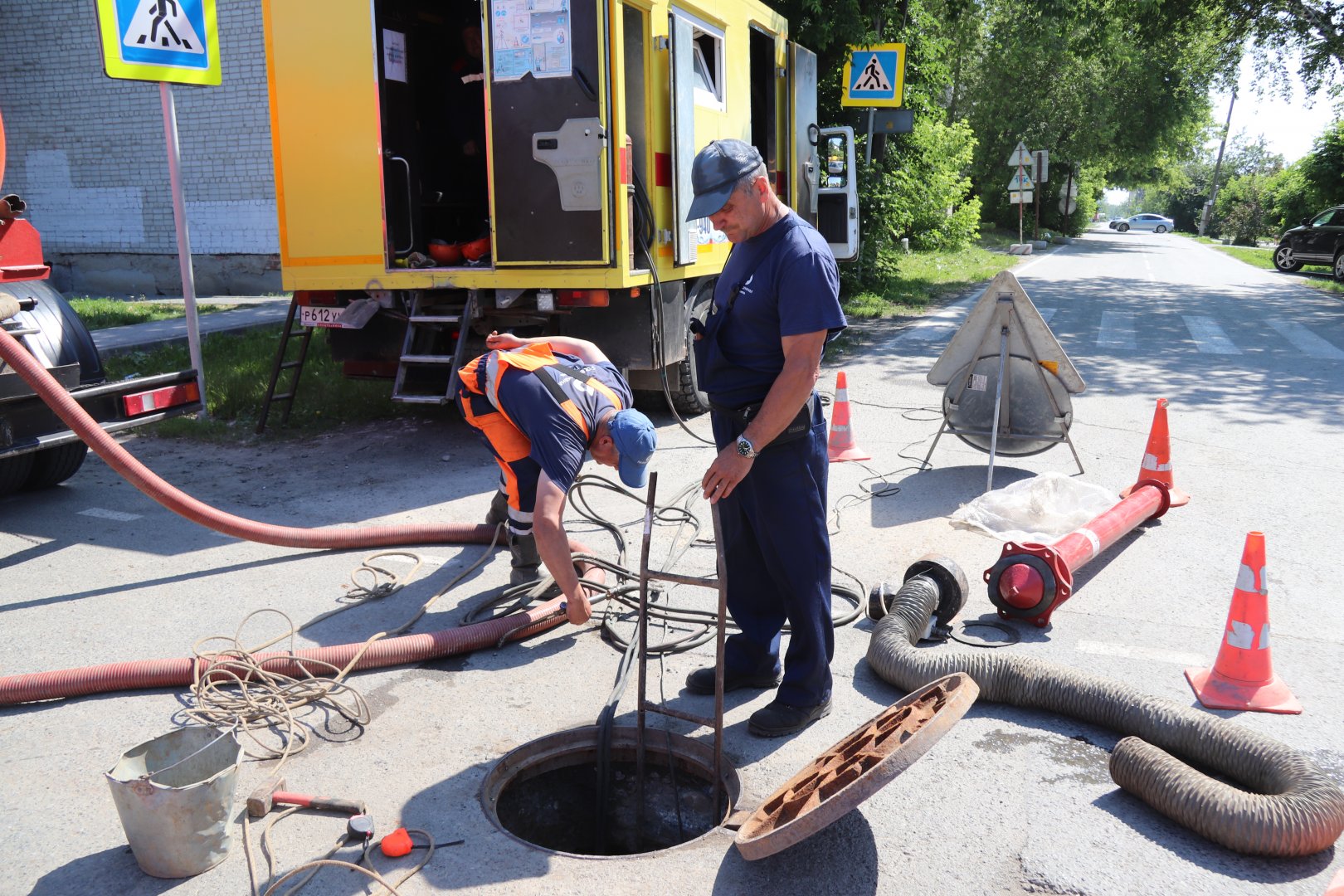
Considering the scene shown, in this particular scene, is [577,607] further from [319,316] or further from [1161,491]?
[319,316]

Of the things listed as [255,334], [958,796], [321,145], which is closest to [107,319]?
[255,334]

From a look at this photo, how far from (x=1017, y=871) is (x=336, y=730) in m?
A: 2.35

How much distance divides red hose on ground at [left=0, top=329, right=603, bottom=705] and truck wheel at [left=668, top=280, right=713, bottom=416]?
3.30m

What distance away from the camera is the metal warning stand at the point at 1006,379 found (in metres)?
6.54

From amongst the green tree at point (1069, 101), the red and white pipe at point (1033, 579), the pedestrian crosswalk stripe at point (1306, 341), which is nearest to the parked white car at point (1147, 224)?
the green tree at point (1069, 101)

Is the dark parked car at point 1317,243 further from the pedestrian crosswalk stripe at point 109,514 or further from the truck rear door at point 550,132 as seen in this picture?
the pedestrian crosswalk stripe at point 109,514

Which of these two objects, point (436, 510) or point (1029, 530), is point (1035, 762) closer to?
point (1029, 530)

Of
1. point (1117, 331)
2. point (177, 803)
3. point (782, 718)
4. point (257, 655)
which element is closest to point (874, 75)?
point (1117, 331)

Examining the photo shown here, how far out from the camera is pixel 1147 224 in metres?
74.7

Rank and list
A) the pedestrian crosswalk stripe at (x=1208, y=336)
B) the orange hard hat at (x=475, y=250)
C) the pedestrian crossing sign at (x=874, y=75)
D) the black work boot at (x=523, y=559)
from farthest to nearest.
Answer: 1. the pedestrian crossing sign at (x=874, y=75)
2. the pedestrian crosswalk stripe at (x=1208, y=336)
3. the orange hard hat at (x=475, y=250)
4. the black work boot at (x=523, y=559)

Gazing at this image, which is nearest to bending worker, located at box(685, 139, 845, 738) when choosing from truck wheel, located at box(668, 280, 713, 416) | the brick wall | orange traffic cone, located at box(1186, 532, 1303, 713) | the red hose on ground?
the red hose on ground

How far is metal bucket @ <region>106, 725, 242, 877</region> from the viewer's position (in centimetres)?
275

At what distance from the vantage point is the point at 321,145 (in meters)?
7.56

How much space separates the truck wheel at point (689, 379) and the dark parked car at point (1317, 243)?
68.3ft
